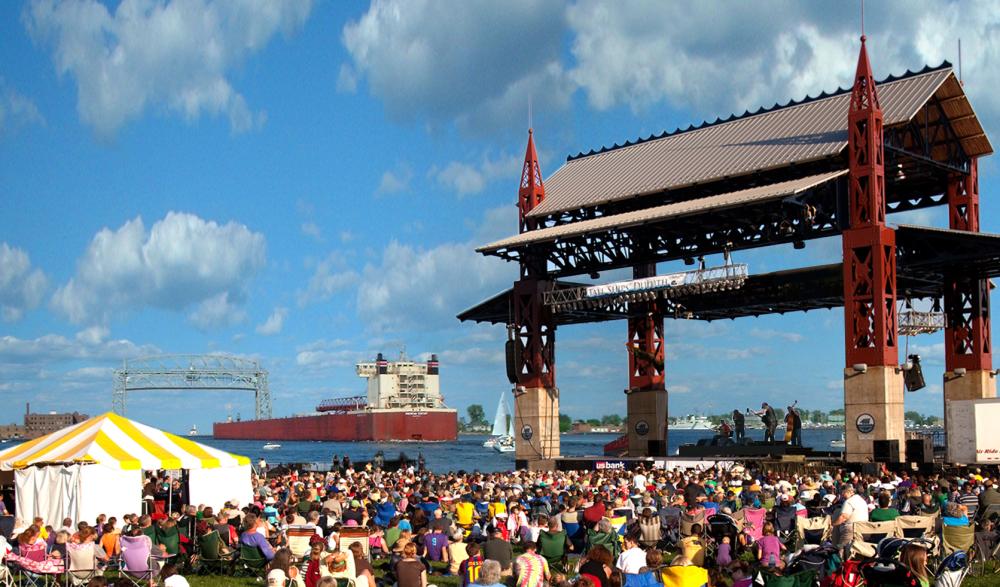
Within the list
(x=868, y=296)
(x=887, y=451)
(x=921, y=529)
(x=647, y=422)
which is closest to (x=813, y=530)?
(x=921, y=529)

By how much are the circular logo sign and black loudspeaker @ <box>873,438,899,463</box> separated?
0.53m

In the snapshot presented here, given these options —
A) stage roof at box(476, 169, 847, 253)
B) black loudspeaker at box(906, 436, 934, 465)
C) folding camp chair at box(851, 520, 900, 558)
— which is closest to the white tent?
folding camp chair at box(851, 520, 900, 558)

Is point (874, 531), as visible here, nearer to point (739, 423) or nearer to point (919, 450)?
point (919, 450)

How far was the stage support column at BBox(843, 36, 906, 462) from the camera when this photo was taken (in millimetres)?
35938

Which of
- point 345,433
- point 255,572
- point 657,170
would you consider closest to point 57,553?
point 255,572

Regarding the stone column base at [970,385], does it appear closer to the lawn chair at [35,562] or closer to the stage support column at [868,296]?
the stage support column at [868,296]

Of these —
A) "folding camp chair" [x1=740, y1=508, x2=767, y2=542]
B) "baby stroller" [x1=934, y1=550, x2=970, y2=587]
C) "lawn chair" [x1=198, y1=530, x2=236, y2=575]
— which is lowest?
"lawn chair" [x1=198, y1=530, x2=236, y2=575]

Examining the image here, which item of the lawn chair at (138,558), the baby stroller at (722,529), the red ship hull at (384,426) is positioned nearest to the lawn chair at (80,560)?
the lawn chair at (138,558)

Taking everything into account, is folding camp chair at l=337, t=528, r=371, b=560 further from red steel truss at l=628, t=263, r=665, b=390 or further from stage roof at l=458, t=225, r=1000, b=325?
red steel truss at l=628, t=263, r=665, b=390

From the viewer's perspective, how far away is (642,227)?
142 feet

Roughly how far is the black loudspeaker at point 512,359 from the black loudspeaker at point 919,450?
16.7 meters

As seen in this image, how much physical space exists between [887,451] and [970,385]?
7.20 metres

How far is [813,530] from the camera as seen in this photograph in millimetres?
16625

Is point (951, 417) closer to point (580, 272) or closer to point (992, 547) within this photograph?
point (580, 272)
